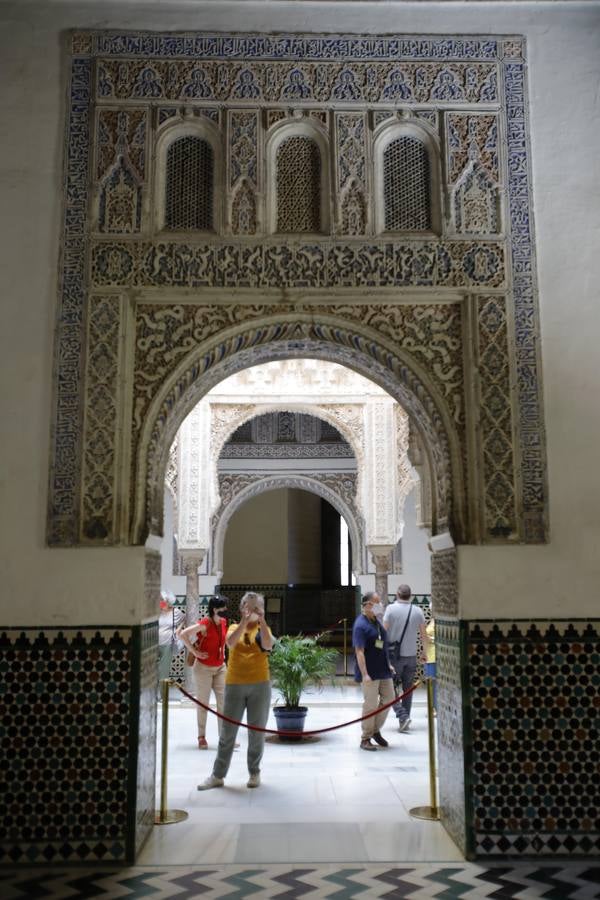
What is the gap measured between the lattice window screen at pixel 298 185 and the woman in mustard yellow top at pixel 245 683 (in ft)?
6.81

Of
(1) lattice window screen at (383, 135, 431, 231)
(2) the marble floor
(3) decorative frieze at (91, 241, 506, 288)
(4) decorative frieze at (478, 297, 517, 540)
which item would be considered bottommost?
(2) the marble floor

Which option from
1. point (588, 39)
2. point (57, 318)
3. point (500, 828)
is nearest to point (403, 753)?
point (500, 828)

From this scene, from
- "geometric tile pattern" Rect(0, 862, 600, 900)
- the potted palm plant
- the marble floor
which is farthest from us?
the potted palm plant

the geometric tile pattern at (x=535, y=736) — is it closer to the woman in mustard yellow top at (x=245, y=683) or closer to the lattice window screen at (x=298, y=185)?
the woman in mustard yellow top at (x=245, y=683)

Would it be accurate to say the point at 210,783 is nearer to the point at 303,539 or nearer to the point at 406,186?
the point at 406,186

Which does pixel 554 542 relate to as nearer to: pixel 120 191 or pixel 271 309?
pixel 271 309

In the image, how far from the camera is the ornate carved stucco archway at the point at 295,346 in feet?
12.0

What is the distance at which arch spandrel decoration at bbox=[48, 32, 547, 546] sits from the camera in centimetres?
365

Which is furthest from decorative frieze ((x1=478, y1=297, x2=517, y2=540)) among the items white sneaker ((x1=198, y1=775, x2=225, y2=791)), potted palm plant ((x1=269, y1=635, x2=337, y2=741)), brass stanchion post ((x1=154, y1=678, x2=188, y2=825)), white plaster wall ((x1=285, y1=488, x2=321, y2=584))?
white plaster wall ((x1=285, y1=488, x2=321, y2=584))

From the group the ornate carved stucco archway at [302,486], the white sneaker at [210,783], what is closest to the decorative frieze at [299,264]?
the white sneaker at [210,783]

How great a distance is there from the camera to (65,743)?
3418 millimetres

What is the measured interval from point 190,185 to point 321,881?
3145 mm

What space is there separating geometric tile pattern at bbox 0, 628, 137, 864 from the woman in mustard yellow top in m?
1.21

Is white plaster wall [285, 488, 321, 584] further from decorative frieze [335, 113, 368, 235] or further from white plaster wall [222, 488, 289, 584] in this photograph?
decorative frieze [335, 113, 368, 235]
